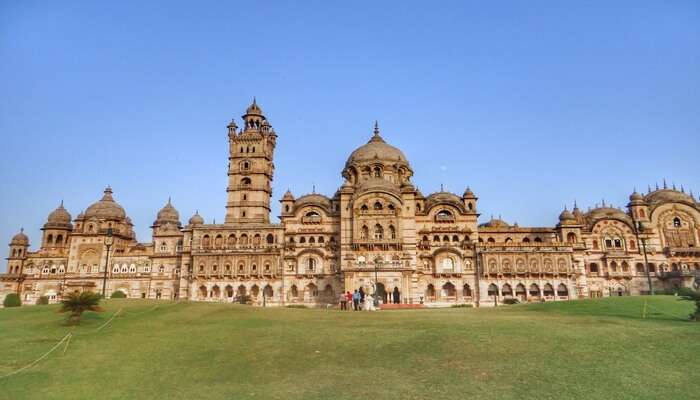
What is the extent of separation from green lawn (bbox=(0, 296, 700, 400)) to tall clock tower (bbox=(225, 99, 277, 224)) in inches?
1441

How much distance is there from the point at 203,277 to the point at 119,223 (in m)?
19.5

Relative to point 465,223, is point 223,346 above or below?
below

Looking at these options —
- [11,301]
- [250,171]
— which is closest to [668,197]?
[250,171]

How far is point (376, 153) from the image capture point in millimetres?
60844

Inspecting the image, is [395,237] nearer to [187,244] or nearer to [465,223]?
[465,223]

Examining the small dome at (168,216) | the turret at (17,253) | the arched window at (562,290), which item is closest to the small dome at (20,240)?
the turret at (17,253)

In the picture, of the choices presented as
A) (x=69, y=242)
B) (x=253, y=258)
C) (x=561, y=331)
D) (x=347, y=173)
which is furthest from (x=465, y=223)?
(x=69, y=242)

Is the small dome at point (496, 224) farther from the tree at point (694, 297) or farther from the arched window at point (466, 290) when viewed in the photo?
the tree at point (694, 297)

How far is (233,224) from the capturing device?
55.4m

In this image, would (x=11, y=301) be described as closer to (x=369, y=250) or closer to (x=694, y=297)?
(x=369, y=250)

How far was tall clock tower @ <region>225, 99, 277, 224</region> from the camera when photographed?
192 feet

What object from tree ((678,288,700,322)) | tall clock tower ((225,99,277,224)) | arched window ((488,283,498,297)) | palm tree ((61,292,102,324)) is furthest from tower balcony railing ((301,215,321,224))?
tree ((678,288,700,322))

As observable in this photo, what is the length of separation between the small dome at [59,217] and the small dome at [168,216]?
11.7 metres

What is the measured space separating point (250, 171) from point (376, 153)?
1593cm
